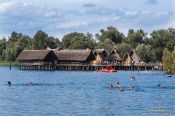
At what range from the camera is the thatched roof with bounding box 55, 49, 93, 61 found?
184m

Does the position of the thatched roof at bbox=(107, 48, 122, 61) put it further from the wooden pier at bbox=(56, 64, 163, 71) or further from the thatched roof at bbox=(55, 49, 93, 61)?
the thatched roof at bbox=(55, 49, 93, 61)

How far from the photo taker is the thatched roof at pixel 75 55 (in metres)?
184

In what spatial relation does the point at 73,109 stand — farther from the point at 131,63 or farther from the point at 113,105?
the point at 131,63

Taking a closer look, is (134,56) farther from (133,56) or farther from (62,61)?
(62,61)

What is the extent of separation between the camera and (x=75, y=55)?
185750 millimetres

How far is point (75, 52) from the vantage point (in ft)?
614

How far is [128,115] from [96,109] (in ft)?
17.8

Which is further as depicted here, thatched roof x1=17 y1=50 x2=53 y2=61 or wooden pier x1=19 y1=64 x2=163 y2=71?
wooden pier x1=19 y1=64 x2=163 y2=71

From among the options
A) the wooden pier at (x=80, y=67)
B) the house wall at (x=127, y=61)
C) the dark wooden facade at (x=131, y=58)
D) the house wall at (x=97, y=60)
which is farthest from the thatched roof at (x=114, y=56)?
the wooden pier at (x=80, y=67)

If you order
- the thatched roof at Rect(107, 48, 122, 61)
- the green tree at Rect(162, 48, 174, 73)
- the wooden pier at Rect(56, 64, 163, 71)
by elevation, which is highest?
the thatched roof at Rect(107, 48, 122, 61)

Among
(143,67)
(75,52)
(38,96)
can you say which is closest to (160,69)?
(143,67)

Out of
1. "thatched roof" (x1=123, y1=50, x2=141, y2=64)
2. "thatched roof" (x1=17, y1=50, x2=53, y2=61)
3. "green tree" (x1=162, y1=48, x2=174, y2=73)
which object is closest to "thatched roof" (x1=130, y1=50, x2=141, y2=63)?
"thatched roof" (x1=123, y1=50, x2=141, y2=64)

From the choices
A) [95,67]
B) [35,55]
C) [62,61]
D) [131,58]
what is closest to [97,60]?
[95,67]

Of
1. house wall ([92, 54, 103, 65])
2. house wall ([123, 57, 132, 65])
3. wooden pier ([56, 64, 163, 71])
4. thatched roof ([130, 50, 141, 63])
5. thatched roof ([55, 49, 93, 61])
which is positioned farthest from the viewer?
thatched roof ([130, 50, 141, 63])
